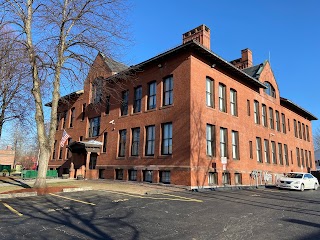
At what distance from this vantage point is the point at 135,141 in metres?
23.1

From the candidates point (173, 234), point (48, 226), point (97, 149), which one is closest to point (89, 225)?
point (48, 226)

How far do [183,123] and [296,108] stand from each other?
2631cm

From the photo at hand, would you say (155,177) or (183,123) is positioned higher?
(183,123)

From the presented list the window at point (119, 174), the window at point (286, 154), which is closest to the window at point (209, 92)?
the window at point (119, 174)

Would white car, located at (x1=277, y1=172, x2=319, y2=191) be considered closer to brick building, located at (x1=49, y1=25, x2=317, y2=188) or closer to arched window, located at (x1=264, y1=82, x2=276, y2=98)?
brick building, located at (x1=49, y1=25, x2=317, y2=188)

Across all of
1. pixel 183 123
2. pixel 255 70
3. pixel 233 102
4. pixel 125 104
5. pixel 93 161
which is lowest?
pixel 93 161

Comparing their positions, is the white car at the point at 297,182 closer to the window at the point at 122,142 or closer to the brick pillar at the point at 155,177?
the brick pillar at the point at 155,177

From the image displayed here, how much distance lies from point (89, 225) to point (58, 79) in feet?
39.4

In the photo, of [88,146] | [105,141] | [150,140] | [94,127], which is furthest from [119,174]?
[94,127]

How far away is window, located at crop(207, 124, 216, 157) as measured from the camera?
67.1 feet

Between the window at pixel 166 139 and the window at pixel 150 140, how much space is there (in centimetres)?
124

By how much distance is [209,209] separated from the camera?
401 inches

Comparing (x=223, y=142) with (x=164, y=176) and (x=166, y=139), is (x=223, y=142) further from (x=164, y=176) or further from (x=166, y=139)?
(x=164, y=176)

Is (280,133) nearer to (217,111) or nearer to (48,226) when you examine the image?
(217,111)
